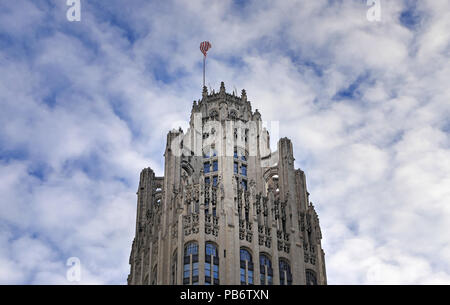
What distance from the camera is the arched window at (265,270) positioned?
91.8 metres

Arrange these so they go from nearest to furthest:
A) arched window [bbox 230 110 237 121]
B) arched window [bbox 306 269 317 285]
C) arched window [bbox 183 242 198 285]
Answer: arched window [bbox 183 242 198 285] < arched window [bbox 306 269 317 285] < arched window [bbox 230 110 237 121]

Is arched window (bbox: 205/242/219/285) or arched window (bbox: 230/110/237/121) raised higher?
arched window (bbox: 230/110/237/121)

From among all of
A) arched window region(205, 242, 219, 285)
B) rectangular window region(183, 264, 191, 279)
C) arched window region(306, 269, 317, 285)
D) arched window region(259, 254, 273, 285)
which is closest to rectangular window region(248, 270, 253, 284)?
arched window region(259, 254, 273, 285)

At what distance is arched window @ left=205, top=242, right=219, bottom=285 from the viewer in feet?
292

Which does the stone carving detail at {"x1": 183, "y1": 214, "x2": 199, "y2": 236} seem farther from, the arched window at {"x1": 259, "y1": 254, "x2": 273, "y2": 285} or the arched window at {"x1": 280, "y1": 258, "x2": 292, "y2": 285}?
the arched window at {"x1": 280, "y1": 258, "x2": 292, "y2": 285}

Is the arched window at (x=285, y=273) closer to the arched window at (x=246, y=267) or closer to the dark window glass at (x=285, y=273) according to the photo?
the dark window glass at (x=285, y=273)

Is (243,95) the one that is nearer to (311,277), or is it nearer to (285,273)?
(311,277)

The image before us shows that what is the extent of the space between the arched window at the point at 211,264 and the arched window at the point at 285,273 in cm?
782

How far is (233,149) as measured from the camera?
107312 millimetres

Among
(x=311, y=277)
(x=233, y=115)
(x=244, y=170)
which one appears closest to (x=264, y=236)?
(x=311, y=277)

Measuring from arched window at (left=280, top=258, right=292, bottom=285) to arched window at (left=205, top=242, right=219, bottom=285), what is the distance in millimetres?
7822

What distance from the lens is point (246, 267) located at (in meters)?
91.4

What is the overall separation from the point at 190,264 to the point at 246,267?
6208mm
